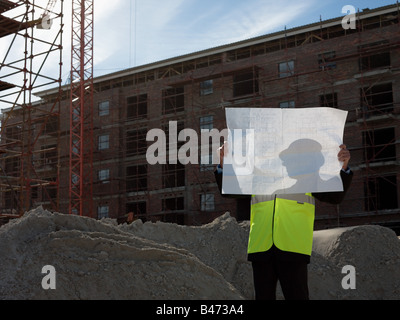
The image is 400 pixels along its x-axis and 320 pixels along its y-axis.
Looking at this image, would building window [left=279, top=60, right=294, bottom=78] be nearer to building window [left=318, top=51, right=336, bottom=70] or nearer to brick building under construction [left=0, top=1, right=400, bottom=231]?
brick building under construction [left=0, top=1, right=400, bottom=231]

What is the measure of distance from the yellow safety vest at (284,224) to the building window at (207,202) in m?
28.7

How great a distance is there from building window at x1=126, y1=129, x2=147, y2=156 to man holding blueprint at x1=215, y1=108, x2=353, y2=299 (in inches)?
1267

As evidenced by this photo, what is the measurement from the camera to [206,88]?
114 feet

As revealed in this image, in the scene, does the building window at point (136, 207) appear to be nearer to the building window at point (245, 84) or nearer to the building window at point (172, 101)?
the building window at point (172, 101)

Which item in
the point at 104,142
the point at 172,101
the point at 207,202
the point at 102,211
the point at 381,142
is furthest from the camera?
the point at 104,142

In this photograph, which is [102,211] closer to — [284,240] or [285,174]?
[284,240]

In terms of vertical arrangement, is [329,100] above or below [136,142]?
above

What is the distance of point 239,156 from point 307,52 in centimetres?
2891

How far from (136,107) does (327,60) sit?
14762mm

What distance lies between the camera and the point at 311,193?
11.6 ft

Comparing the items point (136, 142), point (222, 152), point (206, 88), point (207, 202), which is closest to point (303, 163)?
point (222, 152)

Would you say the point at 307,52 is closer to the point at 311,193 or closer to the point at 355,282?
the point at 355,282

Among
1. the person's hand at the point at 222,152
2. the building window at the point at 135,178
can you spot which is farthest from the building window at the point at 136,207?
the person's hand at the point at 222,152
